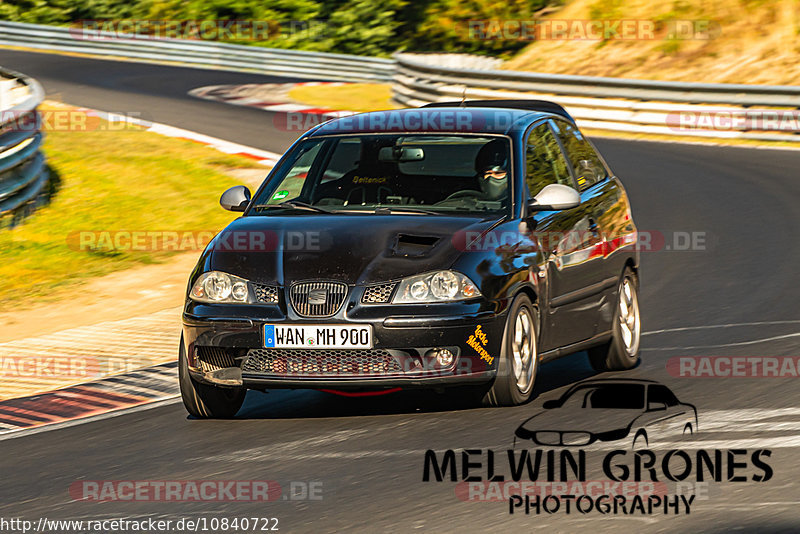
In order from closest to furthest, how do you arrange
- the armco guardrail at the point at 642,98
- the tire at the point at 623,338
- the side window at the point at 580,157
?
the tire at the point at 623,338 < the side window at the point at 580,157 < the armco guardrail at the point at 642,98

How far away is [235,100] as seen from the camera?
29.6 metres

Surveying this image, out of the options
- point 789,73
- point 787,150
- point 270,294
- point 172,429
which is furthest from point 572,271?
point 789,73

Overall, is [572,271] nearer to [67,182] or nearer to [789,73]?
[67,182]

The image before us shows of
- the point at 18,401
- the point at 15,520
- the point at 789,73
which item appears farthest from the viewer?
the point at 789,73

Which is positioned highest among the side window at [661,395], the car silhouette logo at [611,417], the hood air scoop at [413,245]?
the hood air scoop at [413,245]

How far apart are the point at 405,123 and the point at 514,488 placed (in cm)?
335

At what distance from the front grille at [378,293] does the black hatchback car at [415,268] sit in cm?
1

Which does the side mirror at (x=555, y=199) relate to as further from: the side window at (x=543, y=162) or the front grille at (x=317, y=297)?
the front grille at (x=317, y=297)

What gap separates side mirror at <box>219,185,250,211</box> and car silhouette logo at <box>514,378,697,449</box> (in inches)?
89.0

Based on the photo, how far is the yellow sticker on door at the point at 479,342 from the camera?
739 centimetres

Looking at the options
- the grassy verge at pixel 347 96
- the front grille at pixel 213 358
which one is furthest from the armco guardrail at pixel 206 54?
the front grille at pixel 213 358

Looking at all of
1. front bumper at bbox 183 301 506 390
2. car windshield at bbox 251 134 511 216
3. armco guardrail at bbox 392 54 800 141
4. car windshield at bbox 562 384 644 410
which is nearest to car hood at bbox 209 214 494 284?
front bumper at bbox 183 301 506 390

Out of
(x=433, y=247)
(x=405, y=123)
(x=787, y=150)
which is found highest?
(x=405, y=123)

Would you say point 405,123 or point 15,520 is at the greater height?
point 405,123
